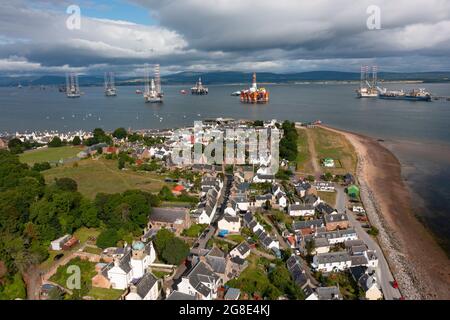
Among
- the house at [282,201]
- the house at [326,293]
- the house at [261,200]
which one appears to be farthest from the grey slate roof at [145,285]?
the house at [282,201]

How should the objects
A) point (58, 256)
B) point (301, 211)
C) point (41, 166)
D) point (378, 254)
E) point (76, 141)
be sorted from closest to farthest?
point (58, 256) < point (378, 254) < point (301, 211) < point (41, 166) < point (76, 141)

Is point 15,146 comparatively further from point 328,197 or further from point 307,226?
point 307,226

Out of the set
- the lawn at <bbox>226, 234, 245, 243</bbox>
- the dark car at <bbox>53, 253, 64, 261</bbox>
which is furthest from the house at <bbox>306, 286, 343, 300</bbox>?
the dark car at <bbox>53, 253, 64, 261</bbox>

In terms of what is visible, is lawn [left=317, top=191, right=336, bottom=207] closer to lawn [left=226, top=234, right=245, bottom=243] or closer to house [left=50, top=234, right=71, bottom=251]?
lawn [left=226, top=234, right=245, bottom=243]

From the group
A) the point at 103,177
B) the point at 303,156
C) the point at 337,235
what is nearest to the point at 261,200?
the point at 337,235

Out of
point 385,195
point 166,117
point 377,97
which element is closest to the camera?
point 385,195

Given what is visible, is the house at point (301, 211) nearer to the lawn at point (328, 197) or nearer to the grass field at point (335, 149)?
the lawn at point (328, 197)

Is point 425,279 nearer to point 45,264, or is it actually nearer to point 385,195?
point 385,195
